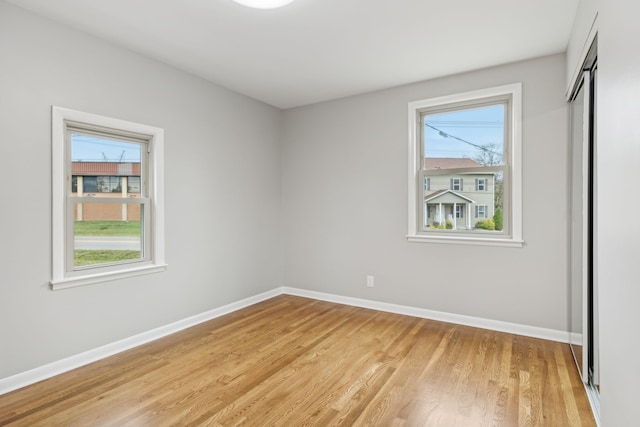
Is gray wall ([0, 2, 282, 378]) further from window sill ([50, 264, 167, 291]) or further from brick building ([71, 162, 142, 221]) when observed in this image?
brick building ([71, 162, 142, 221])

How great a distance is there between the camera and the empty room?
6.84 ft

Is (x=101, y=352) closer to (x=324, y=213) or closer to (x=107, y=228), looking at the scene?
(x=107, y=228)

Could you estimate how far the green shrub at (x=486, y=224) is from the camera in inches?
140

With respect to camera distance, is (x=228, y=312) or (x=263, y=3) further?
(x=228, y=312)

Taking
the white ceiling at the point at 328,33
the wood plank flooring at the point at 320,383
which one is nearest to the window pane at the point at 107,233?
the wood plank flooring at the point at 320,383

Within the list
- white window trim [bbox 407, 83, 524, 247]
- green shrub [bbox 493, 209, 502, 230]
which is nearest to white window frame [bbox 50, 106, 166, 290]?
white window trim [bbox 407, 83, 524, 247]

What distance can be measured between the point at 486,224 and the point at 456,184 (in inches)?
21.1

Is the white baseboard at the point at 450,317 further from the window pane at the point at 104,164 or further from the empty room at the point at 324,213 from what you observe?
the window pane at the point at 104,164

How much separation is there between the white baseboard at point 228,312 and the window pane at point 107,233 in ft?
2.45

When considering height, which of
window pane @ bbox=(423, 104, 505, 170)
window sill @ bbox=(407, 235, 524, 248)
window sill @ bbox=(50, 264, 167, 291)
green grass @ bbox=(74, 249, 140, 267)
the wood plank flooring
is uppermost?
window pane @ bbox=(423, 104, 505, 170)

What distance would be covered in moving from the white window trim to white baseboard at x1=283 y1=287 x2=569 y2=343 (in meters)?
0.81

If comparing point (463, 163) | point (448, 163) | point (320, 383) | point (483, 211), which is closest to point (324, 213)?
point (448, 163)

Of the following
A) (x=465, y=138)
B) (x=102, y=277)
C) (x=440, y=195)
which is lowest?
(x=102, y=277)

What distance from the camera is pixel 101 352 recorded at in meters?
2.81
